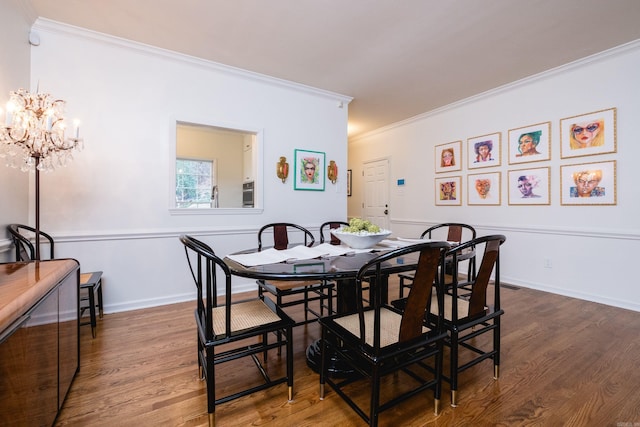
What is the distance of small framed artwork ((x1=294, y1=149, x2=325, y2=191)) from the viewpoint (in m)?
3.88

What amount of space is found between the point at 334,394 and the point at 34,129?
2552mm

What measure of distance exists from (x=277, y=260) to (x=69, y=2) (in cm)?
271

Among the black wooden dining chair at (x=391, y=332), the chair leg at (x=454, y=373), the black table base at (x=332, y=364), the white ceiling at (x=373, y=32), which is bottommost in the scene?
the black table base at (x=332, y=364)

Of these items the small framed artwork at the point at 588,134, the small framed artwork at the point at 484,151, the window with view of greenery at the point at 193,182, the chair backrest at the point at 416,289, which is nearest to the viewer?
the chair backrest at the point at 416,289

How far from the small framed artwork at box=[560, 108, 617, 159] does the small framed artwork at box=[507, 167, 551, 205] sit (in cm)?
32

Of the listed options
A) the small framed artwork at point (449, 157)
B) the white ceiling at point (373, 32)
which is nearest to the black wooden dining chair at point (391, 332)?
the white ceiling at point (373, 32)

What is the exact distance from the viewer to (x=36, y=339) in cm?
110

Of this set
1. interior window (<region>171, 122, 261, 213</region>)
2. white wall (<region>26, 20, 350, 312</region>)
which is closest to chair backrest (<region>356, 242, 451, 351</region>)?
white wall (<region>26, 20, 350, 312</region>)

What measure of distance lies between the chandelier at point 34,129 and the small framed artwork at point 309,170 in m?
2.30

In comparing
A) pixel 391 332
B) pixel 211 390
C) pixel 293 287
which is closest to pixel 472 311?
→ pixel 391 332

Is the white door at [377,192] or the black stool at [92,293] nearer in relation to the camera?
the black stool at [92,293]

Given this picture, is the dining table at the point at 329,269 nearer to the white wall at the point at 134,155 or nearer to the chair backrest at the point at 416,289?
the chair backrest at the point at 416,289

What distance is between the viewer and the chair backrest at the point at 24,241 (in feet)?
7.08

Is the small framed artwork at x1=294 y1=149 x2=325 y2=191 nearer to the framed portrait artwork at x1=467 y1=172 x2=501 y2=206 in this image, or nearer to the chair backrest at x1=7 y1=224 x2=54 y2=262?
the framed portrait artwork at x1=467 y1=172 x2=501 y2=206
